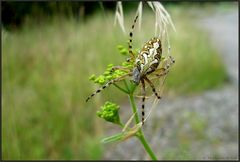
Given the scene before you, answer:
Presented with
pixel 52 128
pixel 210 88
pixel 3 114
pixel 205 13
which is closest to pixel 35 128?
pixel 52 128

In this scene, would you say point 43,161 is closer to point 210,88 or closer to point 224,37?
point 210,88

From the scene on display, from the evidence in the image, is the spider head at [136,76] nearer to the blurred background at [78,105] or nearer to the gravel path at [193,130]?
the blurred background at [78,105]

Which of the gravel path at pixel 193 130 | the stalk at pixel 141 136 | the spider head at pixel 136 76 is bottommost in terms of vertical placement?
the gravel path at pixel 193 130

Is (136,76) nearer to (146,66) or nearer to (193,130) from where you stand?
(146,66)

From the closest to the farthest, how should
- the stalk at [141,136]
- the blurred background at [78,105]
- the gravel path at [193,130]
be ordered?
the stalk at [141,136]
the gravel path at [193,130]
the blurred background at [78,105]

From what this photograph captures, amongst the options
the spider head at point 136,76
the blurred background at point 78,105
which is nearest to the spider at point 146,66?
the spider head at point 136,76

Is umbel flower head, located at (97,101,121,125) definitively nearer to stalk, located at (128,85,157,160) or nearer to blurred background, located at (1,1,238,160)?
stalk, located at (128,85,157,160)

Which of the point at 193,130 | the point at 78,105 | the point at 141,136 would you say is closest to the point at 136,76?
the point at 141,136

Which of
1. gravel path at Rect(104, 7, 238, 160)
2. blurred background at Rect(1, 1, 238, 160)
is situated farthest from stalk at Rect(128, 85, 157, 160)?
gravel path at Rect(104, 7, 238, 160)
